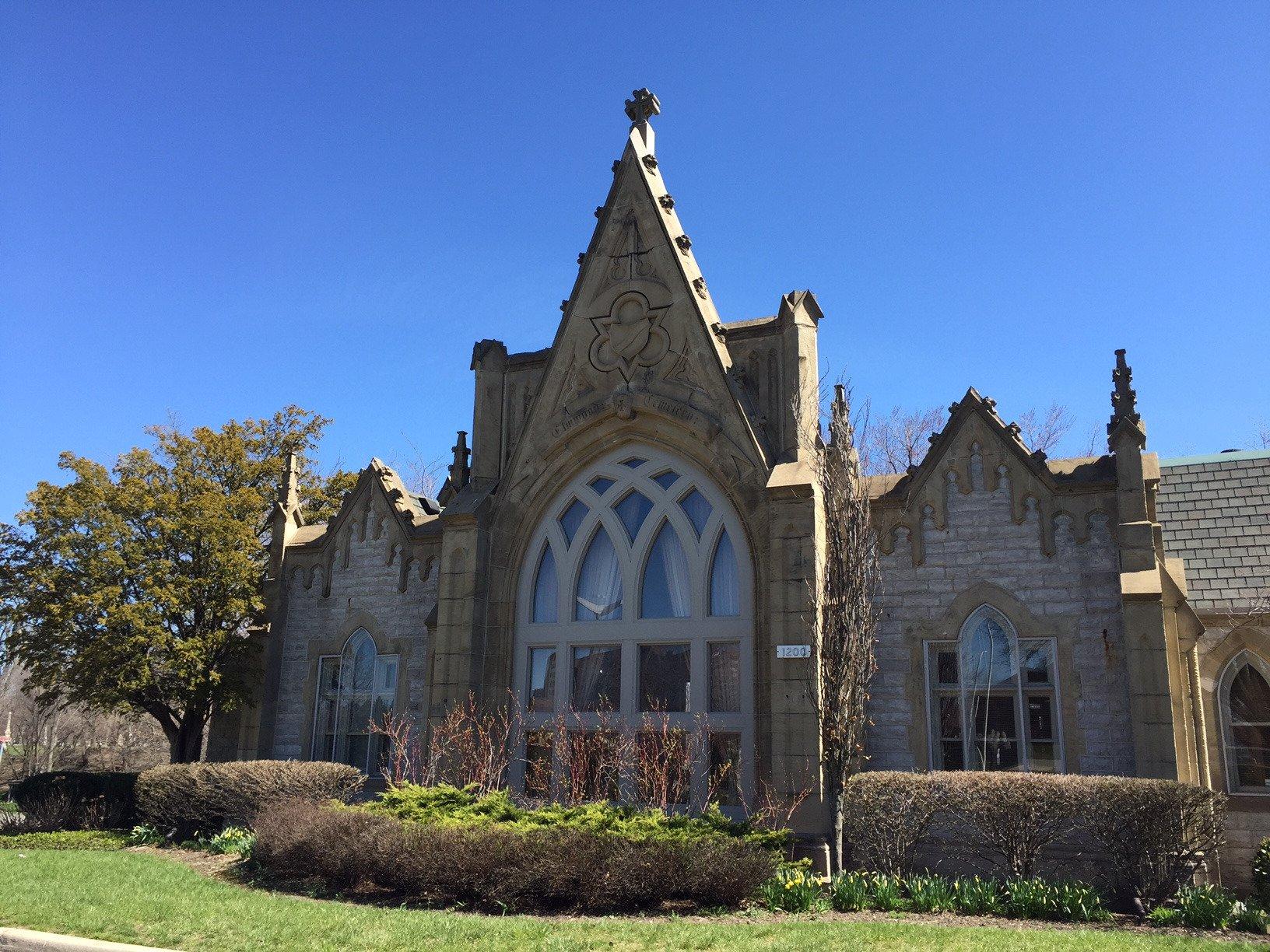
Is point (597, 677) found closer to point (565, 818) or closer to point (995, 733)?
point (565, 818)

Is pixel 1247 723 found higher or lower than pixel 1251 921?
Answer: higher

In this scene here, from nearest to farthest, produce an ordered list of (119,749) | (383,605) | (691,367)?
(691,367) → (383,605) → (119,749)

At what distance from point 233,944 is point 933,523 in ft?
32.7

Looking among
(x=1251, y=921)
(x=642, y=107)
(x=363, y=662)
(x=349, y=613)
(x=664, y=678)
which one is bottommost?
(x=1251, y=921)

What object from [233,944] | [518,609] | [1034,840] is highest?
[518,609]

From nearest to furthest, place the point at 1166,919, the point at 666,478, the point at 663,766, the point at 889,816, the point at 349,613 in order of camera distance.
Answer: the point at 1166,919, the point at 889,816, the point at 663,766, the point at 666,478, the point at 349,613

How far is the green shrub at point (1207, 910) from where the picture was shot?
30.9 ft

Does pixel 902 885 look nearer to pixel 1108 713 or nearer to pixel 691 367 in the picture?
pixel 1108 713

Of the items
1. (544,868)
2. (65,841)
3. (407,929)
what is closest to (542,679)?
(544,868)

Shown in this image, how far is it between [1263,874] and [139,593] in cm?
1720

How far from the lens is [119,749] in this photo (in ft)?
113

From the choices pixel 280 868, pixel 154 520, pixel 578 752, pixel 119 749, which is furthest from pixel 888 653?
pixel 119 749

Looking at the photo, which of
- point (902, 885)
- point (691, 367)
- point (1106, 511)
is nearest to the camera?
point (902, 885)

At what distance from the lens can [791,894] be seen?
1011cm
